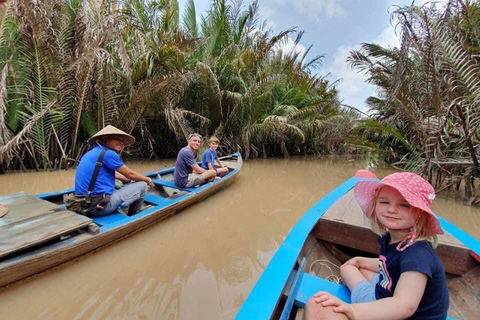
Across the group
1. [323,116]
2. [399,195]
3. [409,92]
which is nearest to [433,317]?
[399,195]

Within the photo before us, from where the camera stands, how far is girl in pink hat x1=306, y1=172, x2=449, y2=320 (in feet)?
3.34

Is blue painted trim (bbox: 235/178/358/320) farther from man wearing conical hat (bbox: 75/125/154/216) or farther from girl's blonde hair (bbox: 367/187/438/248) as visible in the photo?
man wearing conical hat (bbox: 75/125/154/216)

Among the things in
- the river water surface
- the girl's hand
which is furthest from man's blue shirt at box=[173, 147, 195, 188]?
the girl's hand

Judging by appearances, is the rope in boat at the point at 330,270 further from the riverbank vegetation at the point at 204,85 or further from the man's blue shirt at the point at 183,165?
the riverbank vegetation at the point at 204,85

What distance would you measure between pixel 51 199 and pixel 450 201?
7302 mm

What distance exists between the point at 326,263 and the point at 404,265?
1236mm

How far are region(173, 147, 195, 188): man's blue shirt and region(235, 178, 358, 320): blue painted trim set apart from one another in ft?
9.12

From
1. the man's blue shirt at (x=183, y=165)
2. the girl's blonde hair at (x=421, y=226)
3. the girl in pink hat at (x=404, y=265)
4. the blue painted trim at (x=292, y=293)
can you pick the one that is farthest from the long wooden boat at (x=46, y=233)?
the girl's blonde hair at (x=421, y=226)

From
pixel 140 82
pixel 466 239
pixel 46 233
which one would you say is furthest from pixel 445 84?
pixel 140 82

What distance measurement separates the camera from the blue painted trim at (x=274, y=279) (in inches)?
46.9

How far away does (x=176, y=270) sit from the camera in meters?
2.66

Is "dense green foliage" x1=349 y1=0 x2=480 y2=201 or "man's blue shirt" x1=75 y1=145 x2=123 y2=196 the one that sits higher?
"dense green foliage" x1=349 y1=0 x2=480 y2=201

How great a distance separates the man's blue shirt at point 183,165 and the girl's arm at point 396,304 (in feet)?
12.2

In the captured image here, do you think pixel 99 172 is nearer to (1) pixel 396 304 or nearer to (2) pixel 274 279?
(2) pixel 274 279
